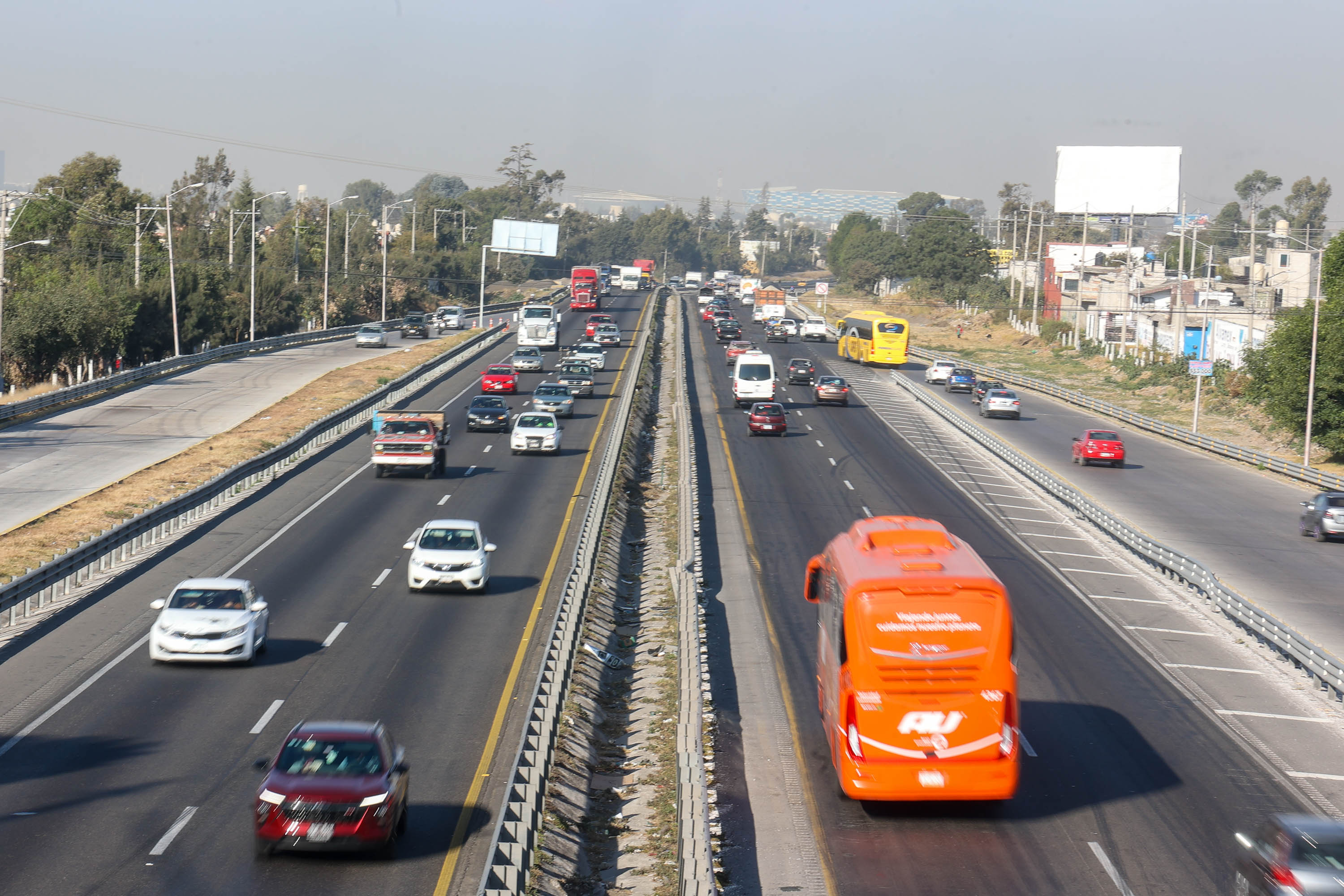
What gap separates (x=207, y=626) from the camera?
22.6 metres

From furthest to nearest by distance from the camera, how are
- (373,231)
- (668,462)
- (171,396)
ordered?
(373,231)
(171,396)
(668,462)

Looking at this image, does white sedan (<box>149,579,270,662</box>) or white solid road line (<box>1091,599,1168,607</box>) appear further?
white solid road line (<box>1091,599,1168,607</box>)

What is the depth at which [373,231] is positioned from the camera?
183m

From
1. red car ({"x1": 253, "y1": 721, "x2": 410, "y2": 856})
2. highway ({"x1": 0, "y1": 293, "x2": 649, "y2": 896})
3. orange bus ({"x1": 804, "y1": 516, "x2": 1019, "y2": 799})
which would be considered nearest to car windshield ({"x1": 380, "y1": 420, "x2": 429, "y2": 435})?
highway ({"x1": 0, "y1": 293, "x2": 649, "y2": 896})

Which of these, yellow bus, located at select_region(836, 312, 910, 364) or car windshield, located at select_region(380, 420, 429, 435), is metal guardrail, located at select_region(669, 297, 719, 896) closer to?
car windshield, located at select_region(380, 420, 429, 435)

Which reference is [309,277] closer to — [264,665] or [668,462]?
[668,462]

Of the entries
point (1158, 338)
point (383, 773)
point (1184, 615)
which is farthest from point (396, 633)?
point (1158, 338)

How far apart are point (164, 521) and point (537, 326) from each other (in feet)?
191

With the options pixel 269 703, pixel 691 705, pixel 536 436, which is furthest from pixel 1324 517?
pixel 269 703

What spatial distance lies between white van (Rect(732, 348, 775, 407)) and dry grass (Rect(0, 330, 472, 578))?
19.4 meters

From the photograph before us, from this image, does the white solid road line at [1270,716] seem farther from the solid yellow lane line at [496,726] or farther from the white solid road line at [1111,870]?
the solid yellow lane line at [496,726]

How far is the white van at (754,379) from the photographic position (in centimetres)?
6588

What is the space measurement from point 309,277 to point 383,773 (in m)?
124

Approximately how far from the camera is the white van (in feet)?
216
